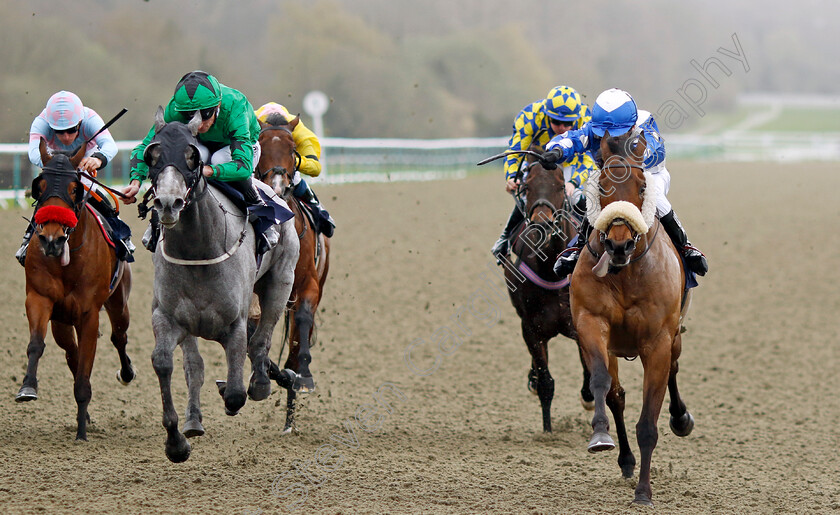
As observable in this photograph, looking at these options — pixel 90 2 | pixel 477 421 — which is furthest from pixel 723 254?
pixel 90 2

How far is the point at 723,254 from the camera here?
1473cm

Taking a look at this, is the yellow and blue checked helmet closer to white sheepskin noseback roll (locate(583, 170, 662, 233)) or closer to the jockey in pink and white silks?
white sheepskin noseback roll (locate(583, 170, 662, 233))

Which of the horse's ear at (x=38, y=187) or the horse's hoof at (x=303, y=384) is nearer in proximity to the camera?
the horse's ear at (x=38, y=187)

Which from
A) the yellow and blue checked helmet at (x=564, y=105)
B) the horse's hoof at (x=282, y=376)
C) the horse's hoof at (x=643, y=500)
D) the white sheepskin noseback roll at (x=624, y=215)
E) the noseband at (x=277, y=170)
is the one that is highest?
the yellow and blue checked helmet at (x=564, y=105)

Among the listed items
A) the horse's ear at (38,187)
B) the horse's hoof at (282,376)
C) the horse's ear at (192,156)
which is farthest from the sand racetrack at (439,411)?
the horse's ear at (192,156)

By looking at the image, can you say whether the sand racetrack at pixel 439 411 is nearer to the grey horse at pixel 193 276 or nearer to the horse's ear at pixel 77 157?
the grey horse at pixel 193 276

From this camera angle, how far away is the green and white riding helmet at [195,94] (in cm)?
485

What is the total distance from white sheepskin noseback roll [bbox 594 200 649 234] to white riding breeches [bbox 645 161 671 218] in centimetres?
68

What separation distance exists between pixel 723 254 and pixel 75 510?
1206cm

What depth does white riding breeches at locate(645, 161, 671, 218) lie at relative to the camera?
5488mm

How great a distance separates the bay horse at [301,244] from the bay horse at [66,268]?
120 cm

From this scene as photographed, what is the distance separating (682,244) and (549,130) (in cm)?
183

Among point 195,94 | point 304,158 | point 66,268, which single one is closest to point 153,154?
point 195,94

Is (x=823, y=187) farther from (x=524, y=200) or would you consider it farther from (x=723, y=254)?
(x=524, y=200)
